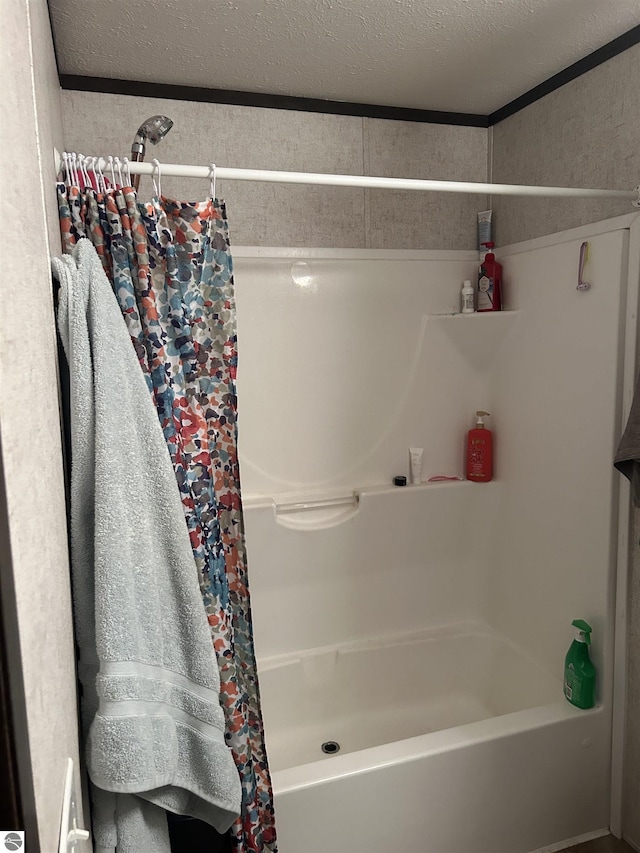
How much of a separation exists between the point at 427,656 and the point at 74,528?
5.54 feet

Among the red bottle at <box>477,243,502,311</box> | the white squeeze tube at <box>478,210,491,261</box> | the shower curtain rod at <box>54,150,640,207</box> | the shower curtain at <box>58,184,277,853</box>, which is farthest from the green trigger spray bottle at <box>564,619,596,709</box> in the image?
the white squeeze tube at <box>478,210,491,261</box>

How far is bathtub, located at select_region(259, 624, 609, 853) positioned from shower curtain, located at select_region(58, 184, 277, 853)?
24 cm

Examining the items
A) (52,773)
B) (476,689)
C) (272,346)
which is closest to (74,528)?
(52,773)

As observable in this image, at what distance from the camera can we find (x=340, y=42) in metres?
1.72

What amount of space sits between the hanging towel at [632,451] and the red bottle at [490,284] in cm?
67

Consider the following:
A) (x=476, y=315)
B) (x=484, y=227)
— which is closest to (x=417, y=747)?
(x=476, y=315)

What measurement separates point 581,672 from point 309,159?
6.00 feet

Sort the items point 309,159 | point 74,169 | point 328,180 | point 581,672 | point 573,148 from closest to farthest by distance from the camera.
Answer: point 74,169 < point 328,180 < point 581,672 < point 573,148 < point 309,159

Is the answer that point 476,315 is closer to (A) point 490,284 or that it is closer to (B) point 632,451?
(A) point 490,284

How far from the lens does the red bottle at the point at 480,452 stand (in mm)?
2355

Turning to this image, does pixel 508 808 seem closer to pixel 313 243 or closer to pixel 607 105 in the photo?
pixel 313 243

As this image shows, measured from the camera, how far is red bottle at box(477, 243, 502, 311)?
2229mm

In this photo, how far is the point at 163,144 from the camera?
198 centimetres

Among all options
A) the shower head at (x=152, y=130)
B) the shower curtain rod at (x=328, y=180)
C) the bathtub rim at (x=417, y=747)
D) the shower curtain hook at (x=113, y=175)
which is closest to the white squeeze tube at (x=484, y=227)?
the shower curtain rod at (x=328, y=180)
